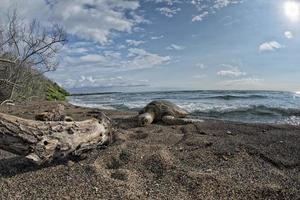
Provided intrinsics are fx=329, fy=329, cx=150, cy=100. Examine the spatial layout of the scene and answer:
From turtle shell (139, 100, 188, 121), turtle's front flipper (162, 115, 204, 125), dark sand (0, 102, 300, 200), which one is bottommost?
dark sand (0, 102, 300, 200)

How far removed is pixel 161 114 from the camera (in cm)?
1072

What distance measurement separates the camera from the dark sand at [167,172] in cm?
388

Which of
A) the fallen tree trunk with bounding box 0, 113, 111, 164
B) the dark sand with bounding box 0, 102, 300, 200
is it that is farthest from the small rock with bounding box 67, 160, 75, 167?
the fallen tree trunk with bounding box 0, 113, 111, 164

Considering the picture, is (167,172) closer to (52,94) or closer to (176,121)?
(176,121)

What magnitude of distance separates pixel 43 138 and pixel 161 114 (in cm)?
653

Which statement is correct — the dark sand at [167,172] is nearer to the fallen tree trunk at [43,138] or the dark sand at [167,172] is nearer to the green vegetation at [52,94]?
the fallen tree trunk at [43,138]

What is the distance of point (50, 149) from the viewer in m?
4.52

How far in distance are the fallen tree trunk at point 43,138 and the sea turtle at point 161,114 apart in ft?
13.4

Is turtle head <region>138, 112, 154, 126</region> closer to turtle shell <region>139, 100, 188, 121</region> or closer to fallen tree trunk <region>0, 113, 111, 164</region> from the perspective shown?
turtle shell <region>139, 100, 188, 121</region>

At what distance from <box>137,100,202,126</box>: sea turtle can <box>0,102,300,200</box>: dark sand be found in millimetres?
2721

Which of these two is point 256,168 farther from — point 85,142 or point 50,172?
point 50,172

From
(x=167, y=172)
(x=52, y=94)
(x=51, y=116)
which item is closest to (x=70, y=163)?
(x=167, y=172)

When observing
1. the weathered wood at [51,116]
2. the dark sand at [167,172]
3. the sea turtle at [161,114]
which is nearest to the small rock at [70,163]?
the dark sand at [167,172]

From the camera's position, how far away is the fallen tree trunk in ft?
14.1
